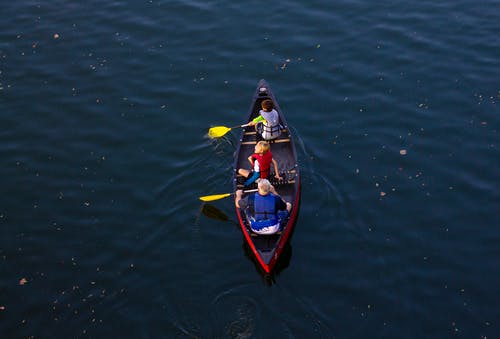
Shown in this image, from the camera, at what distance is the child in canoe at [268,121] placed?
24.7m

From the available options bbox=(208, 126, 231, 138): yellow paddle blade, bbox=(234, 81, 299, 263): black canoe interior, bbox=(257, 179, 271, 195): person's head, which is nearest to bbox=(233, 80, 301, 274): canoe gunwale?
bbox=(234, 81, 299, 263): black canoe interior

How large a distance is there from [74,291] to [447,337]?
1113 cm

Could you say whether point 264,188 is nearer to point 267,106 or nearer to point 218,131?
point 267,106

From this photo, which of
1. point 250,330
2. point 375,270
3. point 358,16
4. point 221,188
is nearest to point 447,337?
point 375,270

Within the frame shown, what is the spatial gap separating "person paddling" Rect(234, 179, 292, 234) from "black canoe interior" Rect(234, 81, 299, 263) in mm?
352

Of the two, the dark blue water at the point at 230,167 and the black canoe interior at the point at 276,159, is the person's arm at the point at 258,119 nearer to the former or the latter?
the black canoe interior at the point at 276,159

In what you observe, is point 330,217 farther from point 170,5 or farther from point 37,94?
point 170,5

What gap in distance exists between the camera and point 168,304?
64.9ft

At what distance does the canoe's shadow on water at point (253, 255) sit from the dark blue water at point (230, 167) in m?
0.12

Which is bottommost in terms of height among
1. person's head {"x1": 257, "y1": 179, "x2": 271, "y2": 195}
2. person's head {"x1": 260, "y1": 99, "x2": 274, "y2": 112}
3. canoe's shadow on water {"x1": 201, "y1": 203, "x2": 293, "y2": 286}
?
canoe's shadow on water {"x1": 201, "y1": 203, "x2": 293, "y2": 286}

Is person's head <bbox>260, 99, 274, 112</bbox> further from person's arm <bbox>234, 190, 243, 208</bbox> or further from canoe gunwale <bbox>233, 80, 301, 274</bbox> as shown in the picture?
person's arm <bbox>234, 190, 243, 208</bbox>

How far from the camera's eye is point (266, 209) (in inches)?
816

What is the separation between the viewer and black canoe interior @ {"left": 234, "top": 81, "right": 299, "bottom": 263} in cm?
2112

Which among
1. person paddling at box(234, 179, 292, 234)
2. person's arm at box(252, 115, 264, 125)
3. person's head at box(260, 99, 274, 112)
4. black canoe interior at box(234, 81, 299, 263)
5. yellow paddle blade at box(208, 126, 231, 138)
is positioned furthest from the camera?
yellow paddle blade at box(208, 126, 231, 138)
